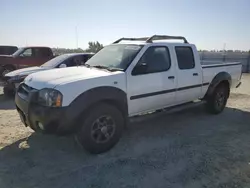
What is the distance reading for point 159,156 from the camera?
4266 millimetres

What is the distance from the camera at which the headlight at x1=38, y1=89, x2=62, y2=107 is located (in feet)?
12.5

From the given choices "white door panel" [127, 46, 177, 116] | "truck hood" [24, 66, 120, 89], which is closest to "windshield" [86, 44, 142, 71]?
"white door panel" [127, 46, 177, 116]

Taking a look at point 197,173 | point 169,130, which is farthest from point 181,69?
point 197,173

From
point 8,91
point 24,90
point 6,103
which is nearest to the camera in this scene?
point 24,90

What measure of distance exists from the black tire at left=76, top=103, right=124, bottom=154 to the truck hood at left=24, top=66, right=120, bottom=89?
1.79 feet

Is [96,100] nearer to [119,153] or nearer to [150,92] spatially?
[119,153]

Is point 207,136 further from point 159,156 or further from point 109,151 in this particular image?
point 109,151

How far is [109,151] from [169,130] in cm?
169

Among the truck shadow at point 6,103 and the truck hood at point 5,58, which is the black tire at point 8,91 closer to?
the truck shadow at point 6,103

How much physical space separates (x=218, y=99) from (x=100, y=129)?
389 centimetres

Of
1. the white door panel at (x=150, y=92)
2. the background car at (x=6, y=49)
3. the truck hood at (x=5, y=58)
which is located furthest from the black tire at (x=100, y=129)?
the background car at (x=6, y=49)

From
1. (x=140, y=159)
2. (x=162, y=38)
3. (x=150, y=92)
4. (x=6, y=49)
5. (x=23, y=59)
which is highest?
(x=6, y=49)

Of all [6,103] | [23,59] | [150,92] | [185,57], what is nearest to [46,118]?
[150,92]

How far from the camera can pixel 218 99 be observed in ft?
22.6
